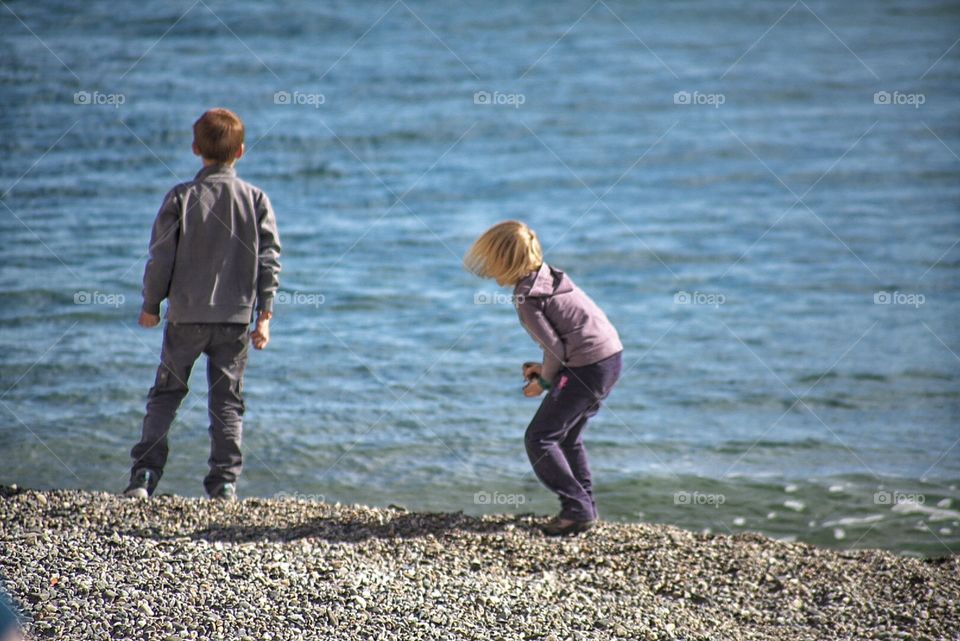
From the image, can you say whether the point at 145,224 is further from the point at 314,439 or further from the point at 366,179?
the point at 314,439

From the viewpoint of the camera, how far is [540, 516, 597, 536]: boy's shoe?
5.98 meters

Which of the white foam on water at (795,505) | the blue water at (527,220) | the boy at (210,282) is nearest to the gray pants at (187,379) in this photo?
the boy at (210,282)

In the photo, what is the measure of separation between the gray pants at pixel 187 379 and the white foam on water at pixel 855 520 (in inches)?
148

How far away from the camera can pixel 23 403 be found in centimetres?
893

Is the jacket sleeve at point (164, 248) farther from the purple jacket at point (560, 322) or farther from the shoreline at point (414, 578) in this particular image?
the purple jacket at point (560, 322)

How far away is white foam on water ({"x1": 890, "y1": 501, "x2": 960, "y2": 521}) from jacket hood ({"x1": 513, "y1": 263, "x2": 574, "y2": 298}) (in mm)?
3086

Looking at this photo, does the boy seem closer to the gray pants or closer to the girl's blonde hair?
the gray pants

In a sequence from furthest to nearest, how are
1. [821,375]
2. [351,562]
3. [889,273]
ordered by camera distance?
[889,273], [821,375], [351,562]

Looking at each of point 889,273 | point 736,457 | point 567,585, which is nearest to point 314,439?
point 736,457

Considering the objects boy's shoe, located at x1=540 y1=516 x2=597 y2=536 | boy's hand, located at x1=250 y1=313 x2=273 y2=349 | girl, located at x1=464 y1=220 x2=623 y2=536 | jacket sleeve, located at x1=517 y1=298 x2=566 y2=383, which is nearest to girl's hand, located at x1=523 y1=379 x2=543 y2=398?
girl, located at x1=464 y1=220 x2=623 y2=536

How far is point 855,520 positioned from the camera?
736cm

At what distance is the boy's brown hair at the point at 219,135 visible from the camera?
20.1ft

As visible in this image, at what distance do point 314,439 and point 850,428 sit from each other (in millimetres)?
4169

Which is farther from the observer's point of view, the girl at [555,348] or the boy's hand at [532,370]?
the boy's hand at [532,370]
